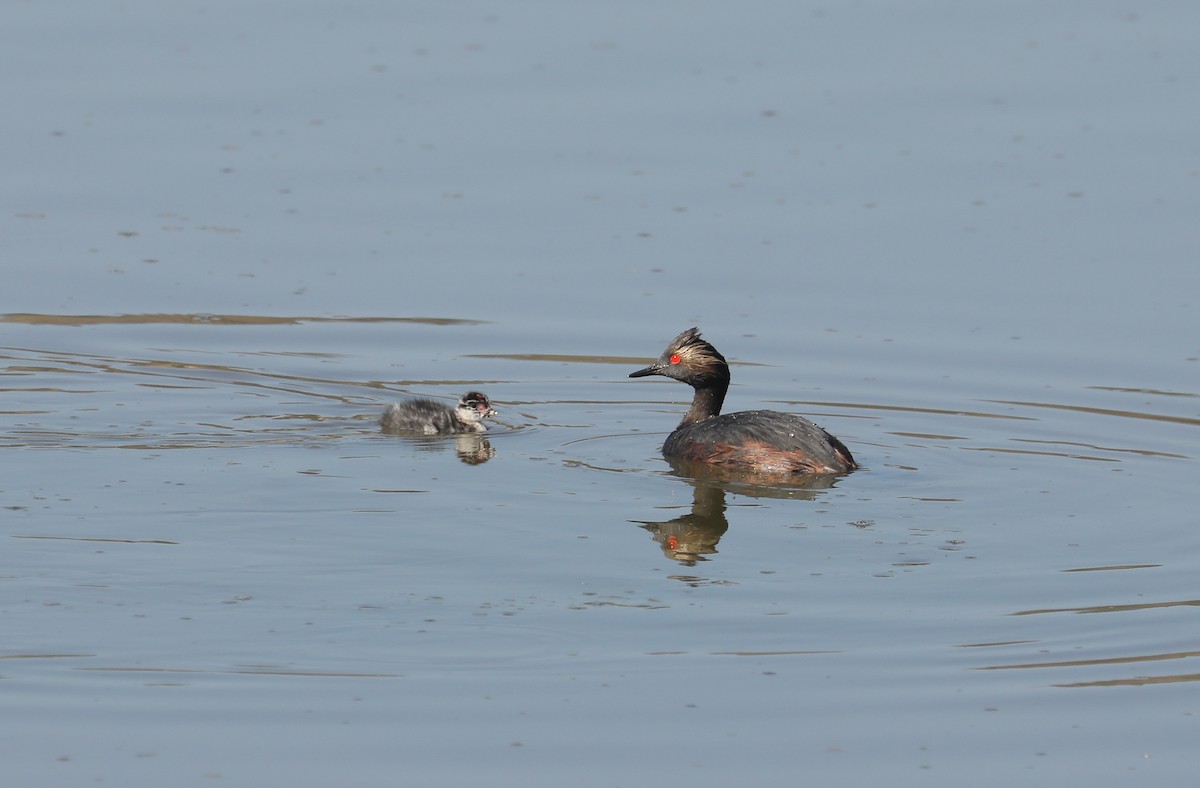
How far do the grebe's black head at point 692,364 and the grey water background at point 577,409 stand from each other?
0.41m

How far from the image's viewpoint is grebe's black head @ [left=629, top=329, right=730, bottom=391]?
14.7 m

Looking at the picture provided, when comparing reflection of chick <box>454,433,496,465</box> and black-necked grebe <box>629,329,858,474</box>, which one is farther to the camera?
reflection of chick <box>454,433,496,465</box>

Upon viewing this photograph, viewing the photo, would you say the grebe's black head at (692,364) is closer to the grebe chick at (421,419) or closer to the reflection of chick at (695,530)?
the grebe chick at (421,419)

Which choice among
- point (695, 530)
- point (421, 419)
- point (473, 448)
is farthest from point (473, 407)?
point (695, 530)

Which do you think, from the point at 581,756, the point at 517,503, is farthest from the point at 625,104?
the point at 581,756

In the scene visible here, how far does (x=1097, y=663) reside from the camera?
32.0 feet

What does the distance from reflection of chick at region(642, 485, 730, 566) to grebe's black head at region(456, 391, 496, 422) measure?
2.11 m

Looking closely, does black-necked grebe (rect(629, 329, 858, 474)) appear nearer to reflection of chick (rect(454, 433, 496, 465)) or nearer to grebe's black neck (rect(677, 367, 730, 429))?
grebe's black neck (rect(677, 367, 730, 429))

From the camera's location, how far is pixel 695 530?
1213cm

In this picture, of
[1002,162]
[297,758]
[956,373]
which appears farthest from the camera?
[1002,162]

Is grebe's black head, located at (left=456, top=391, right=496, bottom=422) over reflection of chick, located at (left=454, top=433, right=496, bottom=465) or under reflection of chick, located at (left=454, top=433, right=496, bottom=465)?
over

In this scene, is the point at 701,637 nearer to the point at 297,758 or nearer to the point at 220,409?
the point at 297,758

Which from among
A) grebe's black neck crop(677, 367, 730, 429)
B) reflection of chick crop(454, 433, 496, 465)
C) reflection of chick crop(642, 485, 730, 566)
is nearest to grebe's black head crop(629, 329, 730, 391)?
grebe's black neck crop(677, 367, 730, 429)

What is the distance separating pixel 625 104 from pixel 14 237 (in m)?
6.59
